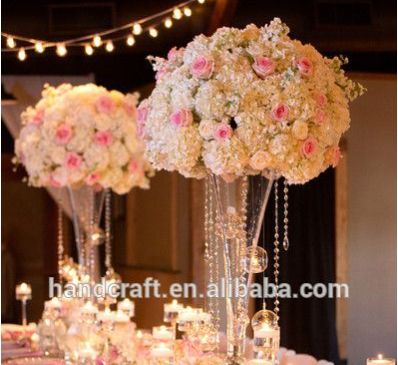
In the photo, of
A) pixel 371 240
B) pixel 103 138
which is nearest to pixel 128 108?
pixel 103 138

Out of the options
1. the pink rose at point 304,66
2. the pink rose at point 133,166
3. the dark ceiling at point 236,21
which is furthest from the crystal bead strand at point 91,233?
the pink rose at point 304,66

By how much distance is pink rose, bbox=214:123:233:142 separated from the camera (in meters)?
3.77

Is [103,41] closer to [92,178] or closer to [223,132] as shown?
[92,178]

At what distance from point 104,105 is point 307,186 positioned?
2808mm

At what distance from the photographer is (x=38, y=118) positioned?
6773 millimetres

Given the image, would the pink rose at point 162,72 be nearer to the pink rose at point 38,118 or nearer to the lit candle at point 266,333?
the lit candle at point 266,333

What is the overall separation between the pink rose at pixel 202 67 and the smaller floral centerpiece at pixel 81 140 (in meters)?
2.88

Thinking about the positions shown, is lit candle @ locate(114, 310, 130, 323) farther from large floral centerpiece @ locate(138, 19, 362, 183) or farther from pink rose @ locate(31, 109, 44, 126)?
pink rose @ locate(31, 109, 44, 126)

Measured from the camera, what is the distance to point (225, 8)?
7398 millimetres

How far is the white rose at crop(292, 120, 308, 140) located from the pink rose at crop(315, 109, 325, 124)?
0.19 ft

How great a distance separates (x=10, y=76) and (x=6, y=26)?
1396mm

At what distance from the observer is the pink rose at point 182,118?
3.84 meters

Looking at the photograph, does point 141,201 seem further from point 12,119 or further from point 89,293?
point 89,293

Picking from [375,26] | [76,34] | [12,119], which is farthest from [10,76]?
[375,26]
